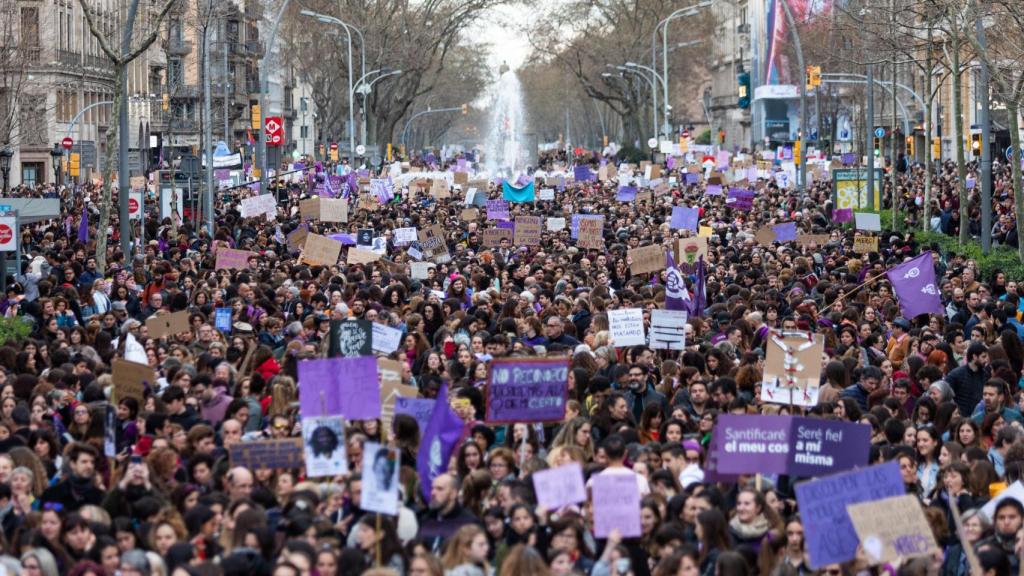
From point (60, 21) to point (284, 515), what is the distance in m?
59.2

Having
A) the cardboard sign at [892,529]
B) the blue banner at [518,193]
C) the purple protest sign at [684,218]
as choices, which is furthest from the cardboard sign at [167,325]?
the blue banner at [518,193]

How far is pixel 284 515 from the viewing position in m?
10.1

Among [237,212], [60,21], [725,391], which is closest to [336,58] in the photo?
[60,21]

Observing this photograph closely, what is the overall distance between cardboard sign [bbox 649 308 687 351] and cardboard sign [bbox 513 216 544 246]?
12.0 metres

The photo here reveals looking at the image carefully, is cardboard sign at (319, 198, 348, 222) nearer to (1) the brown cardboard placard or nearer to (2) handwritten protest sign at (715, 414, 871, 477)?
(1) the brown cardboard placard

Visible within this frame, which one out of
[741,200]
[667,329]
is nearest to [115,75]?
[667,329]

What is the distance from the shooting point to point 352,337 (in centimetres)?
1598

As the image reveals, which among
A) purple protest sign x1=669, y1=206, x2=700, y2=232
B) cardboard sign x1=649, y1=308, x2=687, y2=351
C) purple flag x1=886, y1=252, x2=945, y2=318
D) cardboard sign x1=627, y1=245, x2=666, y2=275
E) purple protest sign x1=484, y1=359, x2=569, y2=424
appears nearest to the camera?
purple protest sign x1=484, y1=359, x2=569, y2=424

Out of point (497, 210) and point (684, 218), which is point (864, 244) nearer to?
point (684, 218)

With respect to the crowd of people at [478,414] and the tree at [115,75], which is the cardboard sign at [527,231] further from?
the tree at [115,75]

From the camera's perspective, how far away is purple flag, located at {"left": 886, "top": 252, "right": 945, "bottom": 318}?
65.1ft

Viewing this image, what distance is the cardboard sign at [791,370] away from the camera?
14.2 m

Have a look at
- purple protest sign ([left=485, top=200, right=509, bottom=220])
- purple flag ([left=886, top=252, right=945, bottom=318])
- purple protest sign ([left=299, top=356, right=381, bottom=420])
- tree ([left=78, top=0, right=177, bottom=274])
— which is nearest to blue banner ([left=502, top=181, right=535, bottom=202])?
purple protest sign ([left=485, top=200, right=509, bottom=220])

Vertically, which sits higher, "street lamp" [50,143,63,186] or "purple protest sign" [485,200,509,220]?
"street lamp" [50,143,63,186]
